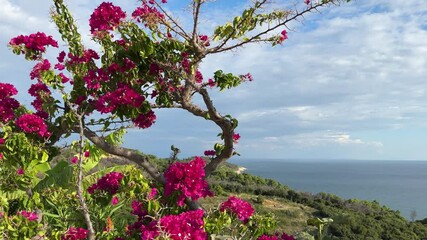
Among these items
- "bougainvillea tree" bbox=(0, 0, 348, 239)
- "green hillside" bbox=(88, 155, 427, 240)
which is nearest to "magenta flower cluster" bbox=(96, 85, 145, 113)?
"bougainvillea tree" bbox=(0, 0, 348, 239)

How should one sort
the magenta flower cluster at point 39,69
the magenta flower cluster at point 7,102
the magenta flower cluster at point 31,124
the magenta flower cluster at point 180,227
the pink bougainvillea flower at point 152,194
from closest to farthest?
the magenta flower cluster at point 180,227 → the pink bougainvillea flower at point 152,194 → the magenta flower cluster at point 31,124 → the magenta flower cluster at point 7,102 → the magenta flower cluster at point 39,69

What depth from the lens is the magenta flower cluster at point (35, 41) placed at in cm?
484

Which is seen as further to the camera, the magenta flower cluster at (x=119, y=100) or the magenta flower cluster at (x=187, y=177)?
the magenta flower cluster at (x=119, y=100)

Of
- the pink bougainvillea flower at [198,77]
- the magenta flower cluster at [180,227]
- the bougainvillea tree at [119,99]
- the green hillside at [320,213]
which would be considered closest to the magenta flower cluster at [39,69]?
the bougainvillea tree at [119,99]

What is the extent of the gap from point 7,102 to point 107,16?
1.50 m

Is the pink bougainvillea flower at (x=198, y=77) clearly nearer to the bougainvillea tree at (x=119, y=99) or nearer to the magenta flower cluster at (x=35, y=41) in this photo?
the bougainvillea tree at (x=119, y=99)

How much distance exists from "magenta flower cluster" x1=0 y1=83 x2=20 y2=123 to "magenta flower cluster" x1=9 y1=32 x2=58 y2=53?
494mm

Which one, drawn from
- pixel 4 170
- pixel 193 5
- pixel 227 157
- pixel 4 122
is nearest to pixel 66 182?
pixel 4 170

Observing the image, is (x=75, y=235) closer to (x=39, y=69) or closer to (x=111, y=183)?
(x=111, y=183)

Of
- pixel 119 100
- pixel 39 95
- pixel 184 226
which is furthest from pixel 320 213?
pixel 184 226

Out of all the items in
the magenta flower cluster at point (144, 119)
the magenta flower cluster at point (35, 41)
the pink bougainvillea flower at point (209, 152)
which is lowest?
the pink bougainvillea flower at point (209, 152)

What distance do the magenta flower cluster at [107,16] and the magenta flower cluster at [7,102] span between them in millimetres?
1168

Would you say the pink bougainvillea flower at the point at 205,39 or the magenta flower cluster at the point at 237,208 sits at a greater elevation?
the pink bougainvillea flower at the point at 205,39

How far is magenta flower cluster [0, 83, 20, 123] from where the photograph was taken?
4.63 m
